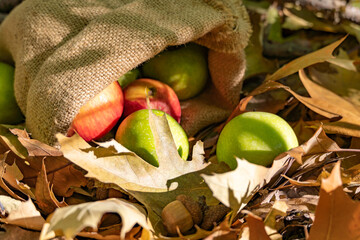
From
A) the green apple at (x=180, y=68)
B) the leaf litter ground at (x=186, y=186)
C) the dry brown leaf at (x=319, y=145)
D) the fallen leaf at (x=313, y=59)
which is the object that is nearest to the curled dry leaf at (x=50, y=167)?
the leaf litter ground at (x=186, y=186)

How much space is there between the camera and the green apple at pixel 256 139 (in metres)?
0.96

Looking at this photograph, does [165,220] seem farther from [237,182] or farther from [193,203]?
[237,182]

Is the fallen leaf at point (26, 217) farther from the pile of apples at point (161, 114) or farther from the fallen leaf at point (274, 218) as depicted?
the fallen leaf at point (274, 218)

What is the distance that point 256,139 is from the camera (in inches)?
38.2

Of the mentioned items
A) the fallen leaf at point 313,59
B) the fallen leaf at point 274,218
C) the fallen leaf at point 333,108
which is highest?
the fallen leaf at point 313,59

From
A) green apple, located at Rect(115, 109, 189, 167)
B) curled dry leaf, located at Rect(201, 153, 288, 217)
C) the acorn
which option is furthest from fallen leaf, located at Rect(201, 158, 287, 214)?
green apple, located at Rect(115, 109, 189, 167)

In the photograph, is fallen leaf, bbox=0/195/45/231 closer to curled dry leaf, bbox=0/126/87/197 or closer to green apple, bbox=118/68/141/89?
curled dry leaf, bbox=0/126/87/197

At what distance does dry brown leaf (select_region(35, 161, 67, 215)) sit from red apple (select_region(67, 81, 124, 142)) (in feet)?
0.52

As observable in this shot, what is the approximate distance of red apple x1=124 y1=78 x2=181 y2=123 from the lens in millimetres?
1150

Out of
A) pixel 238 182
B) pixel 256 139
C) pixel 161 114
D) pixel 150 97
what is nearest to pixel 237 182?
pixel 238 182

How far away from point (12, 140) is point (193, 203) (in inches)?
21.6

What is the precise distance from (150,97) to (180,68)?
18cm

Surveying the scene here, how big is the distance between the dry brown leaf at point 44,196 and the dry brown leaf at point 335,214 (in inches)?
21.9

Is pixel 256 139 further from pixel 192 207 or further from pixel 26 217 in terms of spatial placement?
pixel 26 217
